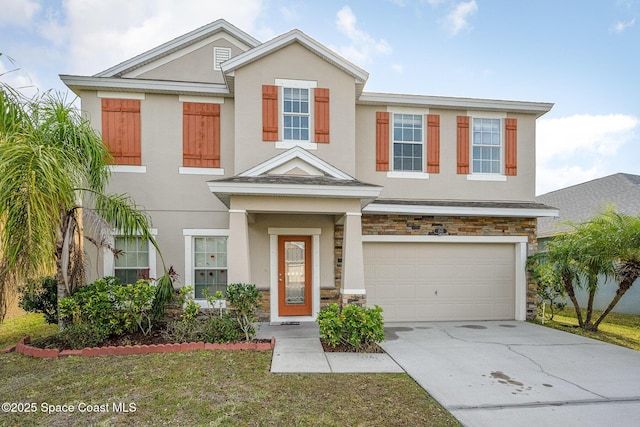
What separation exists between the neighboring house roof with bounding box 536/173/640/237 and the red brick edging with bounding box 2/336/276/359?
12375 mm

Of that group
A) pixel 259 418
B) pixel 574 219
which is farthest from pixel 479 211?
pixel 574 219

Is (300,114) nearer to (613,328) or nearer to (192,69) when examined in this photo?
(192,69)

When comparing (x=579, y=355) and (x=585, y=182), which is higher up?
(x=585, y=182)

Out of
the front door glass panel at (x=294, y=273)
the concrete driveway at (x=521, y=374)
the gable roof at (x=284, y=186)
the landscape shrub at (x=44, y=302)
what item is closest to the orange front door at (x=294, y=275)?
the front door glass panel at (x=294, y=273)

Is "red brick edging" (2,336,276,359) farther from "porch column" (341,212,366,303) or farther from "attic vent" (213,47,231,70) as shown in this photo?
"attic vent" (213,47,231,70)

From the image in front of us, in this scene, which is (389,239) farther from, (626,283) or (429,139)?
(626,283)

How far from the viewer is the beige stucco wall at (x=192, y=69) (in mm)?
10086

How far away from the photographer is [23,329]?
8.79 m

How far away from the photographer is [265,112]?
8703 mm

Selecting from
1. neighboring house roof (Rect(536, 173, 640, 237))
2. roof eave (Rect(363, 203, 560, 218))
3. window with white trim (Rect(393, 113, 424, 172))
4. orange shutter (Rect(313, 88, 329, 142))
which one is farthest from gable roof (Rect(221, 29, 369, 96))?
neighboring house roof (Rect(536, 173, 640, 237))

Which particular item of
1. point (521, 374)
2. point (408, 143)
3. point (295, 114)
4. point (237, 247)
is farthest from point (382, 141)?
point (521, 374)

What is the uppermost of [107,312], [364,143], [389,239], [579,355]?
[364,143]

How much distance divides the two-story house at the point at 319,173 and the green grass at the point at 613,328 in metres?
1.01

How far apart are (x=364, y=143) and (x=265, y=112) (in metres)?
2.78
